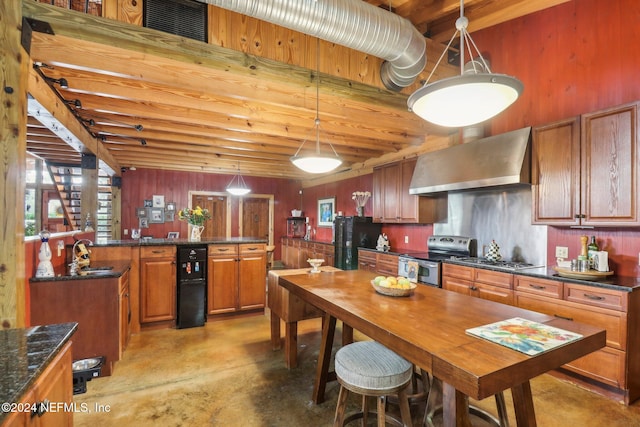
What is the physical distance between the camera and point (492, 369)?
1.00m

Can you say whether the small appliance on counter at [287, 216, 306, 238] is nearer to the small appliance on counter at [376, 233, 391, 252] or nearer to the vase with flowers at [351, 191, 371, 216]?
the vase with flowers at [351, 191, 371, 216]

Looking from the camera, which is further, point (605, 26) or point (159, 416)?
point (605, 26)

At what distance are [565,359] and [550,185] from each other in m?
2.28

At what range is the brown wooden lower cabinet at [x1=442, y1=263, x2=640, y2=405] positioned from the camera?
2.19 meters

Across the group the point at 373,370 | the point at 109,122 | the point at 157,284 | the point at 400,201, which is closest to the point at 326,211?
the point at 400,201

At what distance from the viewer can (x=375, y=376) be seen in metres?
1.52

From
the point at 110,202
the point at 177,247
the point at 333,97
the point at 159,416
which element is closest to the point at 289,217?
the point at 110,202

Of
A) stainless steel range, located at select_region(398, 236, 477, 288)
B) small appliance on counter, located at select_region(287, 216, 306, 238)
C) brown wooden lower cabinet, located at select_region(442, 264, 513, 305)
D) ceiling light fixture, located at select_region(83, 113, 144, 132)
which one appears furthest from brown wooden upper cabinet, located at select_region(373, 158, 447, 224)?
small appliance on counter, located at select_region(287, 216, 306, 238)

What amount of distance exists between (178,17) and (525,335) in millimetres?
Answer: 2848

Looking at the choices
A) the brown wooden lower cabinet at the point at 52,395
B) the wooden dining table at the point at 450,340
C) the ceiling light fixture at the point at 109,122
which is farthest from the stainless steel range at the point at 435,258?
the ceiling light fixture at the point at 109,122

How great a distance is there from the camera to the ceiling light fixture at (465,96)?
50.0 inches

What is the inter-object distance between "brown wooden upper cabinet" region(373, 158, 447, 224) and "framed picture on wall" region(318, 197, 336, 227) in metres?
2.14

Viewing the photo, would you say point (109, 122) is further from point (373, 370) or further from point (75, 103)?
point (373, 370)

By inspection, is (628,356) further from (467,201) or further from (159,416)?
(159,416)
